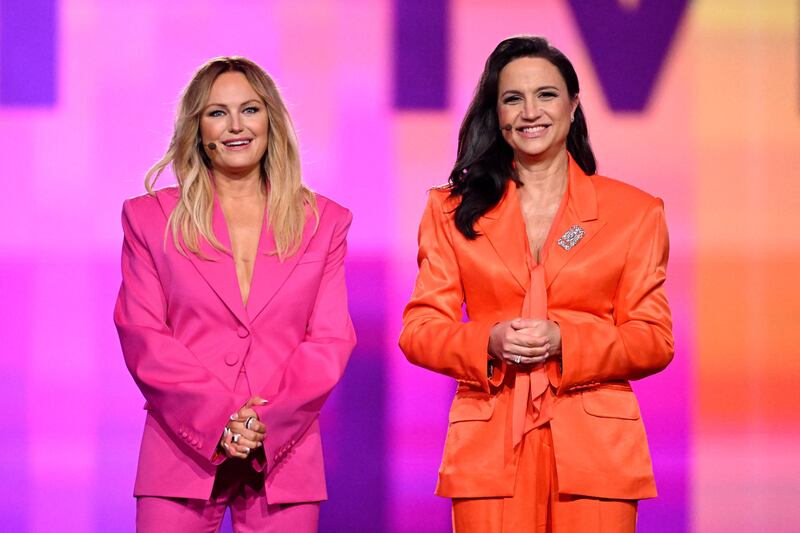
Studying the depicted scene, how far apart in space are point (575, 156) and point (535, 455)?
0.88 m

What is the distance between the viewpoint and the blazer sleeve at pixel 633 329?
320cm

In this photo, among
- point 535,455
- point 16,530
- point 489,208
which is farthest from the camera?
point 16,530

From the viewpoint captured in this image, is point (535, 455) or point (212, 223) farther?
point (212, 223)

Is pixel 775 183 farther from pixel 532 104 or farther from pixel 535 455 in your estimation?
pixel 535 455

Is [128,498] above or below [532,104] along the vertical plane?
below

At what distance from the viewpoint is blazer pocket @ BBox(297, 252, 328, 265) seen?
349 centimetres

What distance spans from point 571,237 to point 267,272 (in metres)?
Result: 0.81

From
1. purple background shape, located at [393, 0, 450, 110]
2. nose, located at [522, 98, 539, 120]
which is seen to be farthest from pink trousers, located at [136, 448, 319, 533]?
purple background shape, located at [393, 0, 450, 110]

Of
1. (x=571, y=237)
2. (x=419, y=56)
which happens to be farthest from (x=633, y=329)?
(x=419, y=56)

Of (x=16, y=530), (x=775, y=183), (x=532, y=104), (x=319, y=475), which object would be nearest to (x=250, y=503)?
(x=319, y=475)

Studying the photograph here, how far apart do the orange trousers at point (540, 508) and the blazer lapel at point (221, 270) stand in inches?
31.2

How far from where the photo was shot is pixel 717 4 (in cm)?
485

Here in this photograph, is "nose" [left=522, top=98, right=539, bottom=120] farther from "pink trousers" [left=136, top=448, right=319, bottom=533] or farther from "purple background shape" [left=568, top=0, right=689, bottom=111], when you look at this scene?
"purple background shape" [left=568, top=0, right=689, bottom=111]

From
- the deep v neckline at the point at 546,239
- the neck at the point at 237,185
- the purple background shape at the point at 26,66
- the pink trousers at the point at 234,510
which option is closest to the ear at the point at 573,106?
the deep v neckline at the point at 546,239
